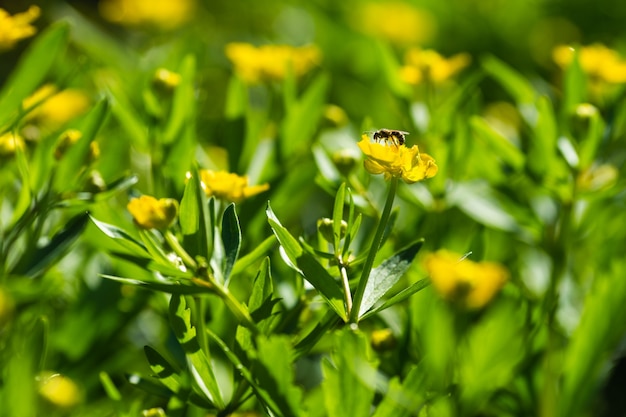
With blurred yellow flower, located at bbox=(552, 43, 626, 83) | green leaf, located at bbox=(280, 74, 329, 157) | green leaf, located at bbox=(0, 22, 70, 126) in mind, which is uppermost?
green leaf, located at bbox=(0, 22, 70, 126)

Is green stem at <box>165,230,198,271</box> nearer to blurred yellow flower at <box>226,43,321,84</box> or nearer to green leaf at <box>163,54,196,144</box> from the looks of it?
green leaf at <box>163,54,196,144</box>

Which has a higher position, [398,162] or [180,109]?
[398,162]

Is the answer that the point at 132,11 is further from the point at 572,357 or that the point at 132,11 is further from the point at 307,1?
the point at 572,357

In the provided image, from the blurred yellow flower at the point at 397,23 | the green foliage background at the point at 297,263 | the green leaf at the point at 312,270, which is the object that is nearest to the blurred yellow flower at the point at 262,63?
the green foliage background at the point at 297,263

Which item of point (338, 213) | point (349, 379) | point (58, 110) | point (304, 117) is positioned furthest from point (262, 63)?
point (349, 379)

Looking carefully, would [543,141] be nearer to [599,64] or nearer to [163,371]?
[599,64]

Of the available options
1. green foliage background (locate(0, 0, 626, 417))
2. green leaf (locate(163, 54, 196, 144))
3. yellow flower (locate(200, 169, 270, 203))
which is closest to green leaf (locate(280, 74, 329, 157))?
green foliage background (locate(0, 0, 626, 417))

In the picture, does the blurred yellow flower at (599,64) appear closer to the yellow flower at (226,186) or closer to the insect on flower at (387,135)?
the insect on flower at (387,135)
